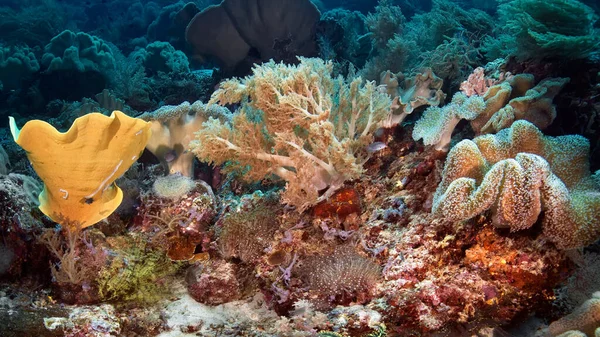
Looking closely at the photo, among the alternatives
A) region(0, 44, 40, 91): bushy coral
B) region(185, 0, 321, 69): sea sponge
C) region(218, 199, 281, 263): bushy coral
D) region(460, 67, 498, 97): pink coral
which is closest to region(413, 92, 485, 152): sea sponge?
region(460, 67, 498, 97): pink coral

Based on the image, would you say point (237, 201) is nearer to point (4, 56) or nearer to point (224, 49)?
point (224, 49)

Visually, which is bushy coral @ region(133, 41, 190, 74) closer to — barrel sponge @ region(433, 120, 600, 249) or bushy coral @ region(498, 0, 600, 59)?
bushy coral @ region(498, 0, 600, 59)

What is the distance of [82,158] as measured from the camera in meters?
2.56

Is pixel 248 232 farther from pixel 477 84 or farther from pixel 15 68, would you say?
pixel 15 68

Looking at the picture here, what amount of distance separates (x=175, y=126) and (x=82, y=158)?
2391mm

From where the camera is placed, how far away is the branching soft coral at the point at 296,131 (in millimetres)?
3148

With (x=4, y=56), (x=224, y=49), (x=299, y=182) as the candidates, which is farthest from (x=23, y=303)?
(x=4, y=56)

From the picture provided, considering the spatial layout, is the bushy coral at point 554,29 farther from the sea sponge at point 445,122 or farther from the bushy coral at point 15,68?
the bushy coral at point 15,68

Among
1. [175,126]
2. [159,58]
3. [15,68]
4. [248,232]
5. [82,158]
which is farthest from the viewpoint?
[159,58]

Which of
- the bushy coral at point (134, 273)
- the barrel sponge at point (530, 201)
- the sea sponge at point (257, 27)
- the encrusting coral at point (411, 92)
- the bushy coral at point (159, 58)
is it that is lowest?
the bushy coral at point (134, 273)

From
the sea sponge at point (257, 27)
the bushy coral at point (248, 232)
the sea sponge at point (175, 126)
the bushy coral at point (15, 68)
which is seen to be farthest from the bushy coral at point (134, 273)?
the bushy coral at point (15, 68)

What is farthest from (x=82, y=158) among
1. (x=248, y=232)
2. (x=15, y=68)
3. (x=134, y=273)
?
(x=15, y=68)

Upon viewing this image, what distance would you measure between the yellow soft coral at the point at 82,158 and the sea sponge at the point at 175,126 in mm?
1845

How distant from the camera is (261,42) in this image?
959 centimetres
